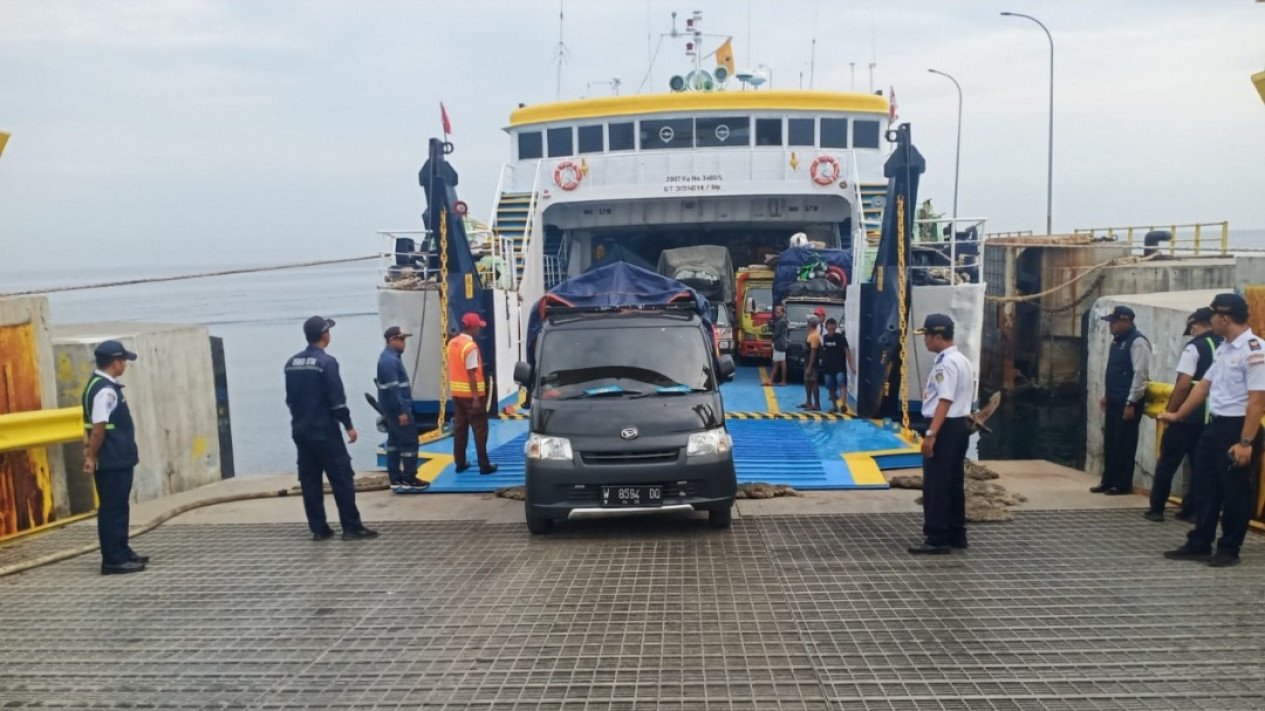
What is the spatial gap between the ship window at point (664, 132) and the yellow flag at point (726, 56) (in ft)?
11.8

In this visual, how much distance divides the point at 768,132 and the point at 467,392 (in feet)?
36.2

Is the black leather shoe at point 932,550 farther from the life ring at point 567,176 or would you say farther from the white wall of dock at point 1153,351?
the life ring at point 567,176

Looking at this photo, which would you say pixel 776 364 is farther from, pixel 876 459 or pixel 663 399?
pixel 663 399

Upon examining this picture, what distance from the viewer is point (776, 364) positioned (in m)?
15.1

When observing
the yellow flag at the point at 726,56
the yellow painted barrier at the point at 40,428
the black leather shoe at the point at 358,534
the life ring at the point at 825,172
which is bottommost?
the black leather shoe at the point at 358,534

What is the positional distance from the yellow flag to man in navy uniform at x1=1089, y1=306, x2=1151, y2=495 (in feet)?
47.2

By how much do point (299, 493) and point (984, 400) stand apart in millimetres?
22405

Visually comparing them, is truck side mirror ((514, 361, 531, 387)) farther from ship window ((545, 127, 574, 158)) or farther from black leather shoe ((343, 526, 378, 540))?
ship window ((545, 127, 574, 158))

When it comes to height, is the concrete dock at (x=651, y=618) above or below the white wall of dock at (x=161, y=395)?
below

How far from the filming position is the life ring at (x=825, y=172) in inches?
663

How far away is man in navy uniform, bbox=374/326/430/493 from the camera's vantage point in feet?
27.5

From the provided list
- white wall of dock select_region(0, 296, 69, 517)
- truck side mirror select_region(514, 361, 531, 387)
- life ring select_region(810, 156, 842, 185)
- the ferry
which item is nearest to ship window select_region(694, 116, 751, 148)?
the ferry

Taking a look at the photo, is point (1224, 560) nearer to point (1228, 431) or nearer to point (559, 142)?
point (1228, 431)

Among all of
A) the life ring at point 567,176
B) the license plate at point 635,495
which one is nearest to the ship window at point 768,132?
the life ring at point 567,176
